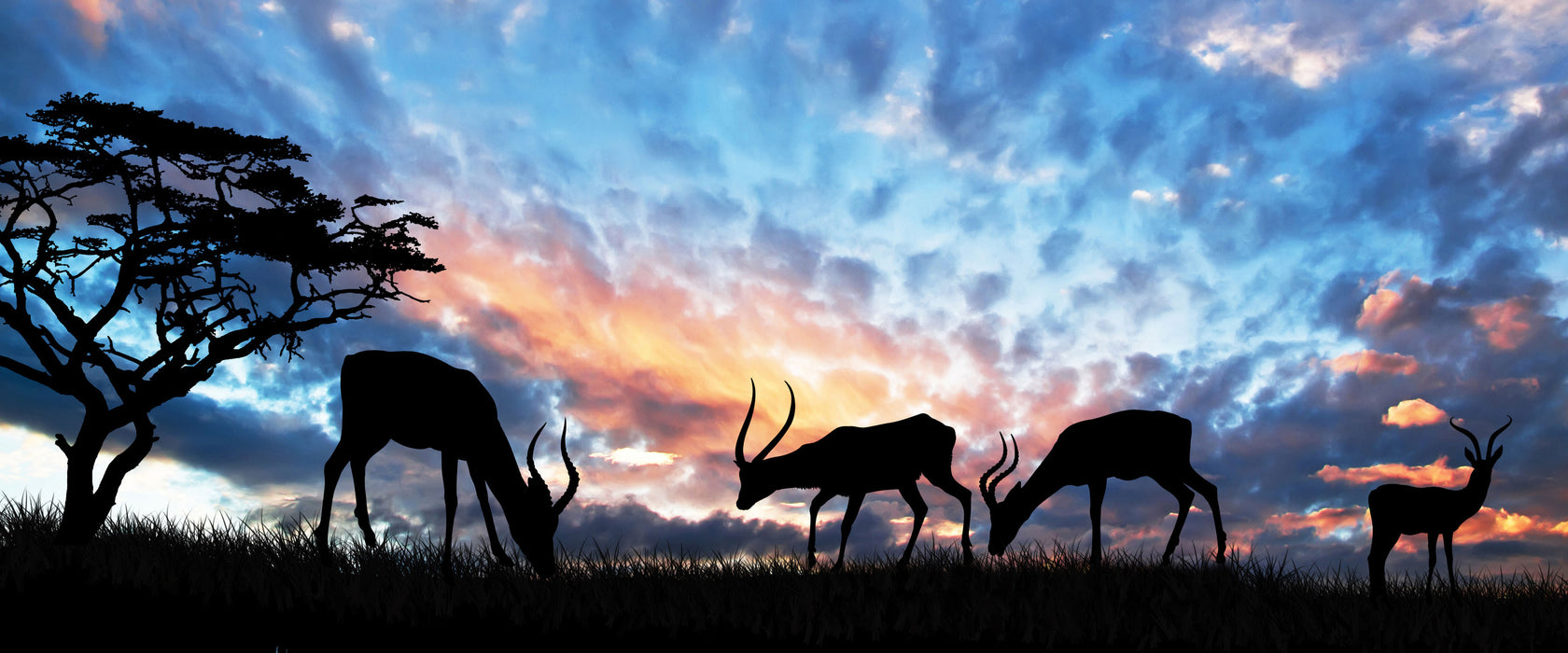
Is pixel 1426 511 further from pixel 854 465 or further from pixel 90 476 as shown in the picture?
pixel 90 476

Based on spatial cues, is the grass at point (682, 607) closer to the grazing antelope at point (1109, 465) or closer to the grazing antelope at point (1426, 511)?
the grazing antelope at point (1426, 511)

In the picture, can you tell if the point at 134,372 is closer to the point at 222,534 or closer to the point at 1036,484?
the point at 222,534

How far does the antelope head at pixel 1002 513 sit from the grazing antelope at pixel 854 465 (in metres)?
0.33

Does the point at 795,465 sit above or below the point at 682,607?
above

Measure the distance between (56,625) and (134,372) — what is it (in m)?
5.84

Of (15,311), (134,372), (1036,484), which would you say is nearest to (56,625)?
(134,372)

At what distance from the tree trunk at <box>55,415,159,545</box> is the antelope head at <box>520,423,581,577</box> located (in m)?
6.00

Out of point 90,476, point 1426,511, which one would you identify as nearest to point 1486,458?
point 1426,511

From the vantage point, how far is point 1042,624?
345 inches

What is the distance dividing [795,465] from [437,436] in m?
4.46

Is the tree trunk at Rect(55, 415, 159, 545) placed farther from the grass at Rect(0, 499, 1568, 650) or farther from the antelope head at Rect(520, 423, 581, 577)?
the antelope head at Rect(520, 423, 581, 577)

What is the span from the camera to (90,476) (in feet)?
44.5

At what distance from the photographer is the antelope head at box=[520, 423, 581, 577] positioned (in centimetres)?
1091

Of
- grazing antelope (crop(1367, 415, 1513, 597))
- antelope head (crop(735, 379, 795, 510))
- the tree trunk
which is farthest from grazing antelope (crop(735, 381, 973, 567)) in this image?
the tree trunk
